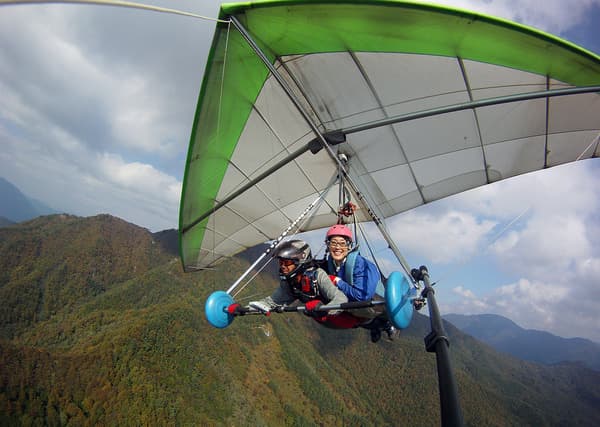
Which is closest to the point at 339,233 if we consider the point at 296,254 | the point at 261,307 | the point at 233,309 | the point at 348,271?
the point at 348,271

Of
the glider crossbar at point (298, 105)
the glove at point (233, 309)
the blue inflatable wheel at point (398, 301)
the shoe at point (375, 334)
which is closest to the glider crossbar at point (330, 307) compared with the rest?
the glove at point (233, 309)

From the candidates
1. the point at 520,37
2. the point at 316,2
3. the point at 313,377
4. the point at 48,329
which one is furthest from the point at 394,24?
the point at 48,329

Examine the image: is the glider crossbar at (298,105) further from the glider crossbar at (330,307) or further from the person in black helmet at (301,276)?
the glider crossbar at (330,307)

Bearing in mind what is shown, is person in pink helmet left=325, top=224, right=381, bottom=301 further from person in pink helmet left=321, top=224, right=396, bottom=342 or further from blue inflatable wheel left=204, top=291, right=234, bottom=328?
blue inflatable wheel left=204, top=291, right=234, bottom=328

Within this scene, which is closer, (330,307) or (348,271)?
(330,307)

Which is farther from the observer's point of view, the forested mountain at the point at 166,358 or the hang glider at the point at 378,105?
the forested mountain at the point at 166,358

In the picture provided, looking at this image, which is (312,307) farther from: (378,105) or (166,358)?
(166,358)

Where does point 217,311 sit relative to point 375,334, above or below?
below

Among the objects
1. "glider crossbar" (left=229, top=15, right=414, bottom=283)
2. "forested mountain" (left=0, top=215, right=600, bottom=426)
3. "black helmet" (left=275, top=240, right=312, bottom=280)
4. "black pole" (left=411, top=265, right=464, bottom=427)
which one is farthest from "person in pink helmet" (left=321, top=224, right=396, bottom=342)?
"forested mountain" (left=0, top=215, right=600, bottom=426)
